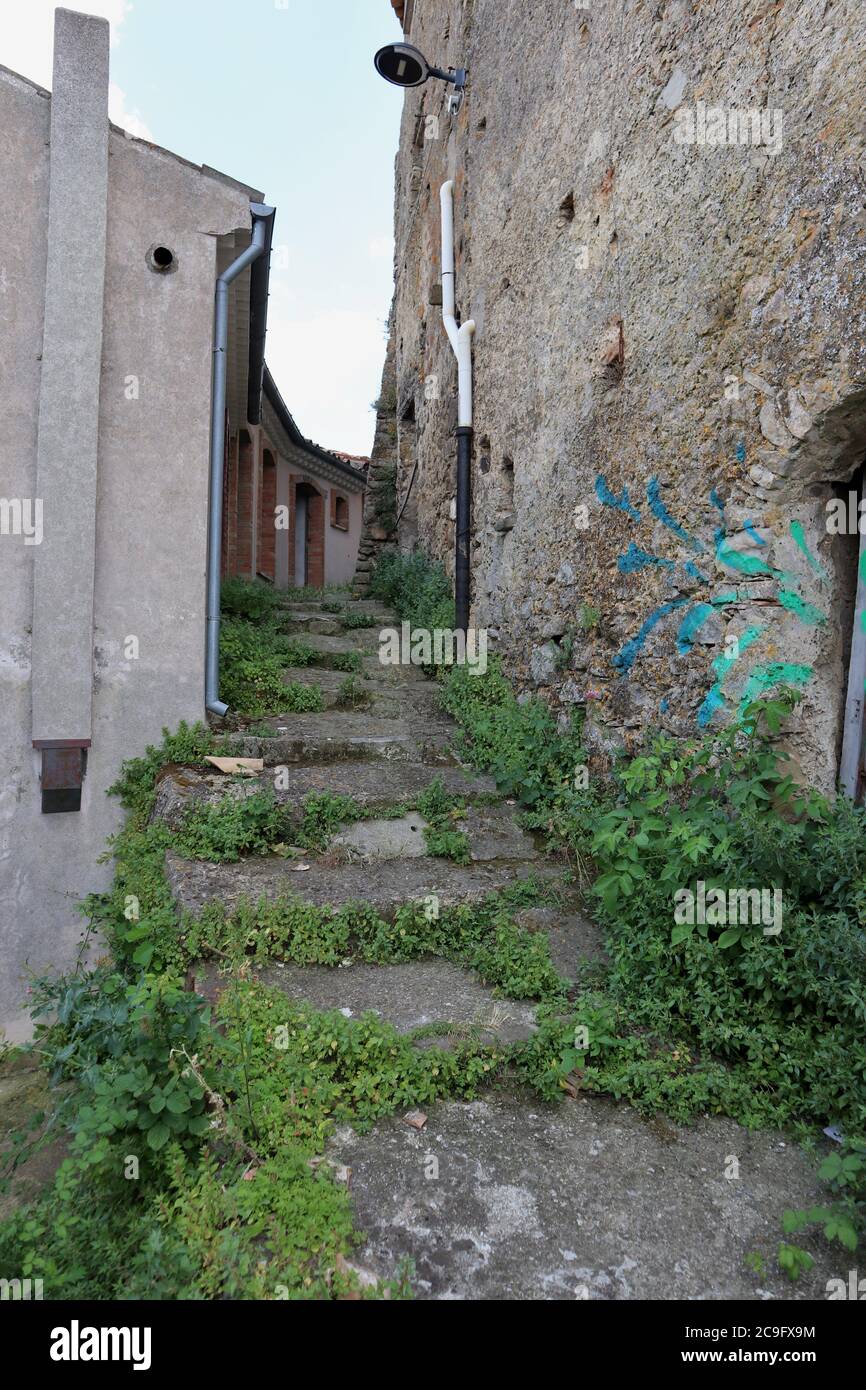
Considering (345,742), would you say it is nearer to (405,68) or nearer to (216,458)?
(216,458)

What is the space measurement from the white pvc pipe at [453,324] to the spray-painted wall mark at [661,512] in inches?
145

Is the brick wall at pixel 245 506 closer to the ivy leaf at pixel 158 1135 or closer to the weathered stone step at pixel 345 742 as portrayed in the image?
the weathered stone step at pixel 345 742

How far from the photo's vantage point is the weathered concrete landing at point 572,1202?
6.51 feet

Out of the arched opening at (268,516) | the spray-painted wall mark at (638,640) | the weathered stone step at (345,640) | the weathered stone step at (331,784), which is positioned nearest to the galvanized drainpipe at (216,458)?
the weathered stone step at (331,784)

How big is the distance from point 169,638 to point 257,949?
8.76ft

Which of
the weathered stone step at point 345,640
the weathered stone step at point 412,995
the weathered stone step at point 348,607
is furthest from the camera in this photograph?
the weathered stone step at point 348,607

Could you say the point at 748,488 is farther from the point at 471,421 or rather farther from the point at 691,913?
the point at 471,421

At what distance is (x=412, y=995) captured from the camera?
3.25 m

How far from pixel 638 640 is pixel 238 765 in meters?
2.64

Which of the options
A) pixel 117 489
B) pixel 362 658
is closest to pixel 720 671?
pixel 117 489

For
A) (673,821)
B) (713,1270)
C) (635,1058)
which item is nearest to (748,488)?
(673,821)

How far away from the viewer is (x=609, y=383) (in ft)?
15.3

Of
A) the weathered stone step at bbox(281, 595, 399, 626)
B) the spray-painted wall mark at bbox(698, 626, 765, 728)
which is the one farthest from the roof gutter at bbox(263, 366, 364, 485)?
the spray-painted wall mark at bbox(698, 626, 765, 728)

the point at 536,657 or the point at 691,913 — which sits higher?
the point at 536,657
